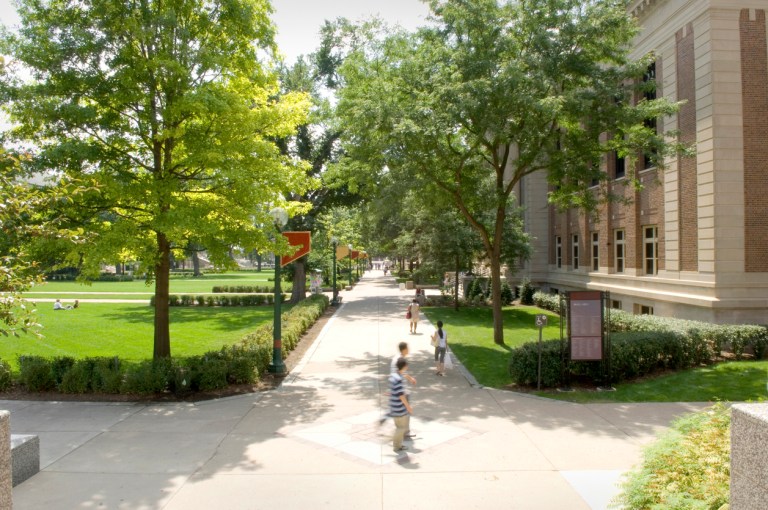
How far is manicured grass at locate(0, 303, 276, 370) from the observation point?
17047mm

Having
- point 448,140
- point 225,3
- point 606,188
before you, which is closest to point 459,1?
point 448,140

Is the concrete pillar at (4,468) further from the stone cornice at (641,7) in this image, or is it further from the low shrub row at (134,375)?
the stone cornice at (641,7)

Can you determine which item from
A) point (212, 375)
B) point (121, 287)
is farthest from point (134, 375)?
point (121, 287)

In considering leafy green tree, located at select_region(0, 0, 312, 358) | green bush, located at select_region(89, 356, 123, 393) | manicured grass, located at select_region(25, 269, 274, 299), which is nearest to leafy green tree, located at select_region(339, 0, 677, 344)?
leafy green tree, located at select_region(0, 0, 312, 358)

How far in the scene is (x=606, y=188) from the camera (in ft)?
80.4

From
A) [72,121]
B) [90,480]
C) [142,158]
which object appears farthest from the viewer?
[142,158]

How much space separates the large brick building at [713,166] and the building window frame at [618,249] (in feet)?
10.5

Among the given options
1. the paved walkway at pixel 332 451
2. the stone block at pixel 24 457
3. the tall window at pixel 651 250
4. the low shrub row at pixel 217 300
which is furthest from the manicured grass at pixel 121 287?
the tall window at pixel 651 250

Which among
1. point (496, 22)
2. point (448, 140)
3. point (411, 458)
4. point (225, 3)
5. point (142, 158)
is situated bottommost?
A: point (411, 458)

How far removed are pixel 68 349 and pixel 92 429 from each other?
9.87 m

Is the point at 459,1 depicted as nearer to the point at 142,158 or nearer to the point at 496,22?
the point at 496,22

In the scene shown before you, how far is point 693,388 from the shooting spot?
11.6 meters

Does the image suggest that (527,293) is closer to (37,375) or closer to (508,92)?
(508,92)

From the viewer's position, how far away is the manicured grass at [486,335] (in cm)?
1359
